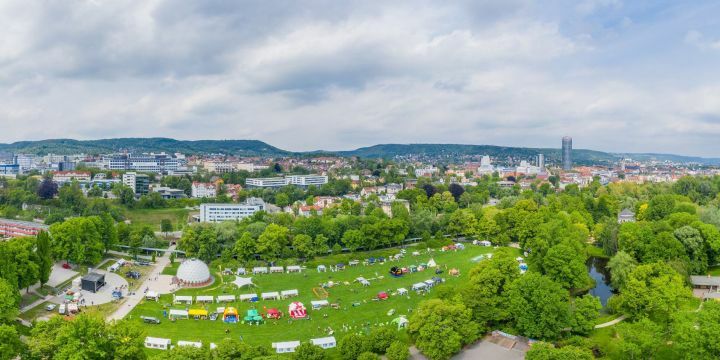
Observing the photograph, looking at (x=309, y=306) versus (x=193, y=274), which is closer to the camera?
(x=309, y=306)

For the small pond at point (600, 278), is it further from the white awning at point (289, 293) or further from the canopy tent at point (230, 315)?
the canopy tent at point (230, 315)

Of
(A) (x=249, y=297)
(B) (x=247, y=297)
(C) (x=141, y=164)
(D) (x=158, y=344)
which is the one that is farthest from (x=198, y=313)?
(C) (x=141, y=164)

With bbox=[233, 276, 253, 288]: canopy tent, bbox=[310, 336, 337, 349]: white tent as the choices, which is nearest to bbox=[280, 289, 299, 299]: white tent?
bbox=[233, 276, 253, 288]: canopy tent

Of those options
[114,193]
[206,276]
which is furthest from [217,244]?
[114,193]

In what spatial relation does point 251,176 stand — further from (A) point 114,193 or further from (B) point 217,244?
(B) point 217,244

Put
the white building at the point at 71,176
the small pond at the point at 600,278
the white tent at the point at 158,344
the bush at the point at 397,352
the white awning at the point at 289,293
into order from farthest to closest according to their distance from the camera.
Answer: the white building at the point at 71,176, the small pond at the point at 600,278, the white awning at the point at 289,293, the white tent at the point at 158,344, the bush at the point at 397,352

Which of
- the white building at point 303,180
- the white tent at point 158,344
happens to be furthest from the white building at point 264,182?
the white tent at point 158,344

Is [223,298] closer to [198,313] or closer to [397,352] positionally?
[198,313]
